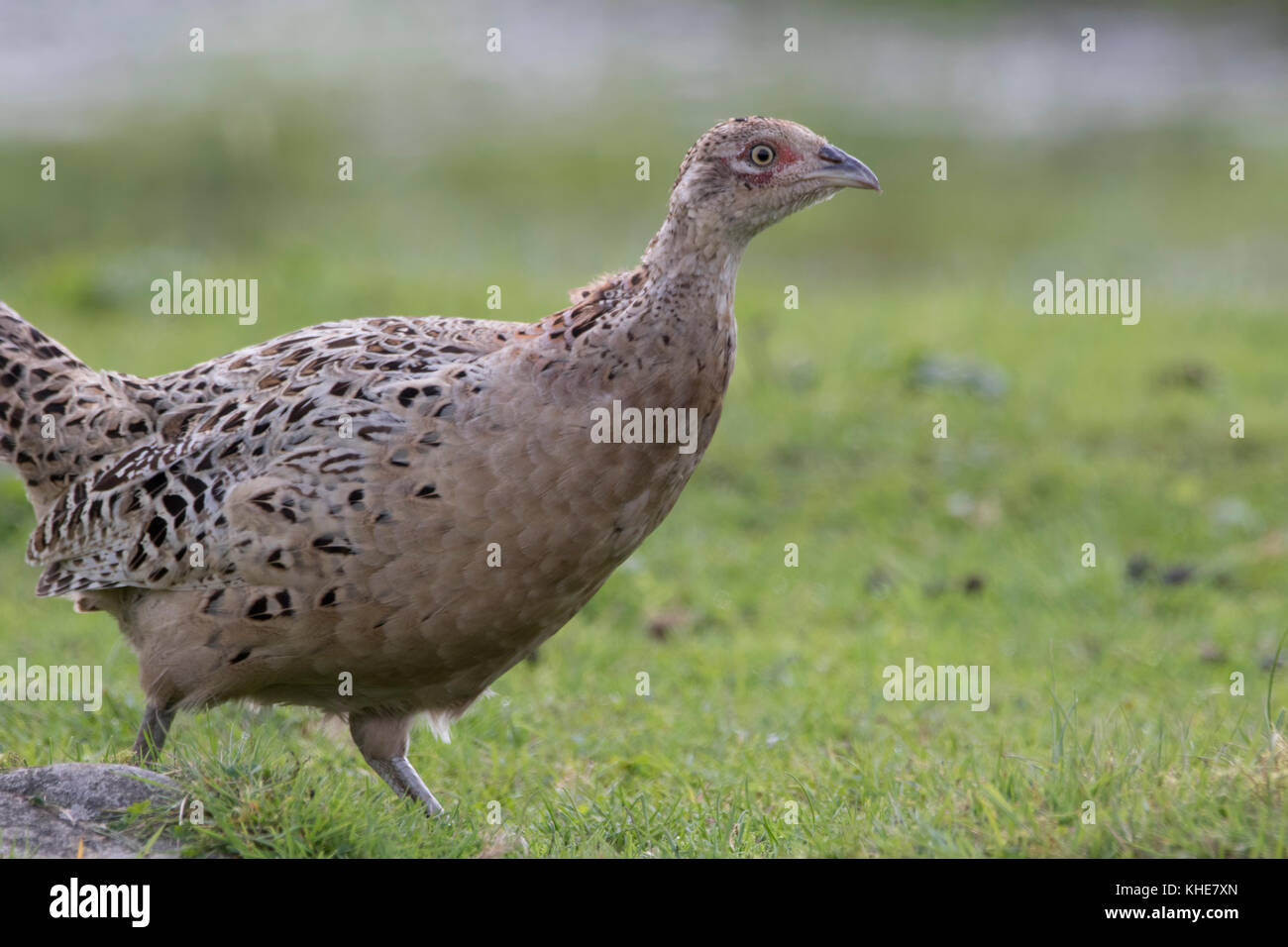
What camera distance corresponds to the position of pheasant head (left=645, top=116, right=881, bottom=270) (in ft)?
15.4

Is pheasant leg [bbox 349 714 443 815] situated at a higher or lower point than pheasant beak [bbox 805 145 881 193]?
lower

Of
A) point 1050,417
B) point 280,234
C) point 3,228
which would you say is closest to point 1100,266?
point 1050,417

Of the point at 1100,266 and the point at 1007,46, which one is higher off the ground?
the point at 1007,46

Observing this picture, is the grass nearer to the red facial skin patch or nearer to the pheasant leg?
the pheasant leg

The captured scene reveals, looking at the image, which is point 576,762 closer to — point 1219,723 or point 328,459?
point 328,459

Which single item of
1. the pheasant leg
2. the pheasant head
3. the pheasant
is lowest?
the pheasant leg

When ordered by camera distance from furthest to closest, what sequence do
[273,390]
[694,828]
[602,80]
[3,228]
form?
1. [602,80]
2. [3,228]
3. [273,390]
4. [694,828]

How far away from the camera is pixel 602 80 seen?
2095cm

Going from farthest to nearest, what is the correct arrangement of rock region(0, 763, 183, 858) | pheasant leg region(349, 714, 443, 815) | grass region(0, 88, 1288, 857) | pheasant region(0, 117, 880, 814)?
pheasant leg region(349, 714, 443, 815)
pheasant region(0, 117, 880, 814)
grass region(0, 88, 1288, 857)
rock region(0, 763, 183, 858)

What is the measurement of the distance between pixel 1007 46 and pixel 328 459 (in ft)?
70.1

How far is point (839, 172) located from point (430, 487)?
161cm

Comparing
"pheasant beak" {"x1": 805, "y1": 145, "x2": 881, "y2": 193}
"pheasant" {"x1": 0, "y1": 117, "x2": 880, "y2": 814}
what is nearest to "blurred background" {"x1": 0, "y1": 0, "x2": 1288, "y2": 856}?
"pheasant" {"x1": 0, "y1": 117, "x2": 880, "y2": 814}

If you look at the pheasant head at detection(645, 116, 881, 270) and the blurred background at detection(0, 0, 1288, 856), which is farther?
the blurred background at detection(0, 0, 1288, 856)

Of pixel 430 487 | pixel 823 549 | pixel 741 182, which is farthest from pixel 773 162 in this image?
pixel 823 549
